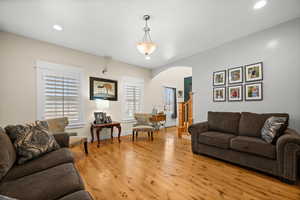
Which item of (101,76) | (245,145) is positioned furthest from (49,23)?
(245,145)

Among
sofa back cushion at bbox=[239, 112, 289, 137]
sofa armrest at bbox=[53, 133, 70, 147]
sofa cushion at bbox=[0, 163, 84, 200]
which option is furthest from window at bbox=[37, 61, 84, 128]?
sofa back cushion at bbox=[239, 112, 289, 137]

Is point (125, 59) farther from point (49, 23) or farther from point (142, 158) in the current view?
point (142, 158)

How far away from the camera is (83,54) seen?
149 inches

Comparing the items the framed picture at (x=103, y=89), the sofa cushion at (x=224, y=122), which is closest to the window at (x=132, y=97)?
the framed picture at (x=103, y=89)

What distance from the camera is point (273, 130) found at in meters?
2.04

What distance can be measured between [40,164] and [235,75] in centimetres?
399

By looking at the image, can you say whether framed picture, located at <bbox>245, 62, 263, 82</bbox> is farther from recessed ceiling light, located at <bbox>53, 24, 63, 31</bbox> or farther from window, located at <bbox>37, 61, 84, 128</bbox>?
window, located at <bbox>37, 61, 84, 128</bbox>

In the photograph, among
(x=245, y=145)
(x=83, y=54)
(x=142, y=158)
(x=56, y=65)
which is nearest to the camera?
(x=245, y=145)

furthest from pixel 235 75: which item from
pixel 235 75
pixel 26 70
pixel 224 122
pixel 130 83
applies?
pixel 26 70

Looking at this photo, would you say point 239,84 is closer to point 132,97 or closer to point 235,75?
point 235,75

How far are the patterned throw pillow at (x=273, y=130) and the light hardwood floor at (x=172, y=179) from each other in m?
0.60

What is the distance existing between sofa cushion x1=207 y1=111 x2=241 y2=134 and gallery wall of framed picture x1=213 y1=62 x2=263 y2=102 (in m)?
0.51

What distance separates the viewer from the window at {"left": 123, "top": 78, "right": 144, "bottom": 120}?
15.5 feet

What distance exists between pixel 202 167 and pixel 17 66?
4400 millimetres
